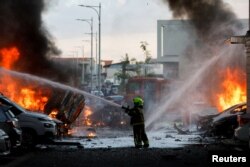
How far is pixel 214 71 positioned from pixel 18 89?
974cm

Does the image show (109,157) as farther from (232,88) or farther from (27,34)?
(232,88)

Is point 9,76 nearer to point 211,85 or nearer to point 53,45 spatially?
point 53,45

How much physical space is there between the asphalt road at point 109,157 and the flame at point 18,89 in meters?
6.59

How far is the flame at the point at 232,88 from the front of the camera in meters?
27.8

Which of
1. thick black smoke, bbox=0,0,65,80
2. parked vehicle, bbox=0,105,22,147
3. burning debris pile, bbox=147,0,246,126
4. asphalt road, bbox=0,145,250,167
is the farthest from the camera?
burning debris pile, bbox=147,0,246,126

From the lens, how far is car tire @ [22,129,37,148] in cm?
1650

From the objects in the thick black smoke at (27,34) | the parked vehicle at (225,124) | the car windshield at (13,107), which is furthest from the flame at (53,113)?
the parked vehicle at (225,124)

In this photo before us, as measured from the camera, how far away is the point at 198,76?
2991cm

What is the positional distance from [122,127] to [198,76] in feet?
17.6

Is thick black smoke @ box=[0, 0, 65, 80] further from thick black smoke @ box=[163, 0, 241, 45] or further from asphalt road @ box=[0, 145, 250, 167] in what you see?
asphalt road @ box=[0, 145, 250, 167]

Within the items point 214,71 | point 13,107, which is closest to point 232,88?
point 214,71

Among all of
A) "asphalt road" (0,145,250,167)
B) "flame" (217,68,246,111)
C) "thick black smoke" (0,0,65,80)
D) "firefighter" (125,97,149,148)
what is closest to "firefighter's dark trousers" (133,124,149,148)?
"firefighter" (125,97,149,148)

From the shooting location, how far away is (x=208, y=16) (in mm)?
25250

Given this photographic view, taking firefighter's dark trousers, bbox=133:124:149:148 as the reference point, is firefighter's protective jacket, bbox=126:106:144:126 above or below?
above
